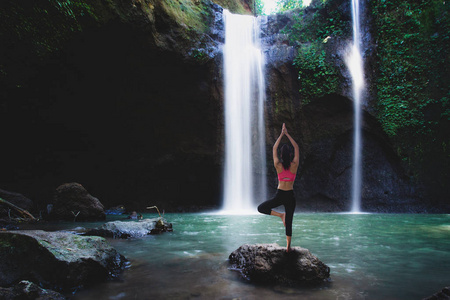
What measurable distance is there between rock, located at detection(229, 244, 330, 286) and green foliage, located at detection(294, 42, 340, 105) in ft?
40.1

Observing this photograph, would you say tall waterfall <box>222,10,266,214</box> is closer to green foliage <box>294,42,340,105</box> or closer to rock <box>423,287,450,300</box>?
green foliage <box>294,42,340,105</box>

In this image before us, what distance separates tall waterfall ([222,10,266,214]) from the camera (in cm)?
1495

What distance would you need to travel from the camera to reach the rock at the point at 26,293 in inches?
90.4

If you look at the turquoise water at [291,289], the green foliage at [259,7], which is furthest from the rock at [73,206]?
the green foliage at [259,7]

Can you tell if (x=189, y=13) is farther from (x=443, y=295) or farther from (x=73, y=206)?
(x=443, y=295)

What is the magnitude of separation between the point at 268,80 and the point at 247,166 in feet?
16.1

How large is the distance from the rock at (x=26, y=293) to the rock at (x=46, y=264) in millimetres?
470

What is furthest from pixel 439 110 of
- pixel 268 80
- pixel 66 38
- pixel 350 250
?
pixel 66 38

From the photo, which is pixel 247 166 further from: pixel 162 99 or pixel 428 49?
pixel 428 49

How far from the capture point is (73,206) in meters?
9.38

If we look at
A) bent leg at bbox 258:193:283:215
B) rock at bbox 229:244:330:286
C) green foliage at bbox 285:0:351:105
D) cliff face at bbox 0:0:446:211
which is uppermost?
green foliage at bbox 285:0:351:105

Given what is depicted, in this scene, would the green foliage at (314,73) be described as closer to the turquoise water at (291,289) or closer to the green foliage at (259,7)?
the turquoise water at (291,289)

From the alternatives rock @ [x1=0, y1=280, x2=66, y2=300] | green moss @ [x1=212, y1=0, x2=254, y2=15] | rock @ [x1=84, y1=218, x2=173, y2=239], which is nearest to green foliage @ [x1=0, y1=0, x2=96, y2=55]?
rock @ [x1=84, y1=218, x2=173, y2=239]

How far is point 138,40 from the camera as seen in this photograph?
1123 cm
